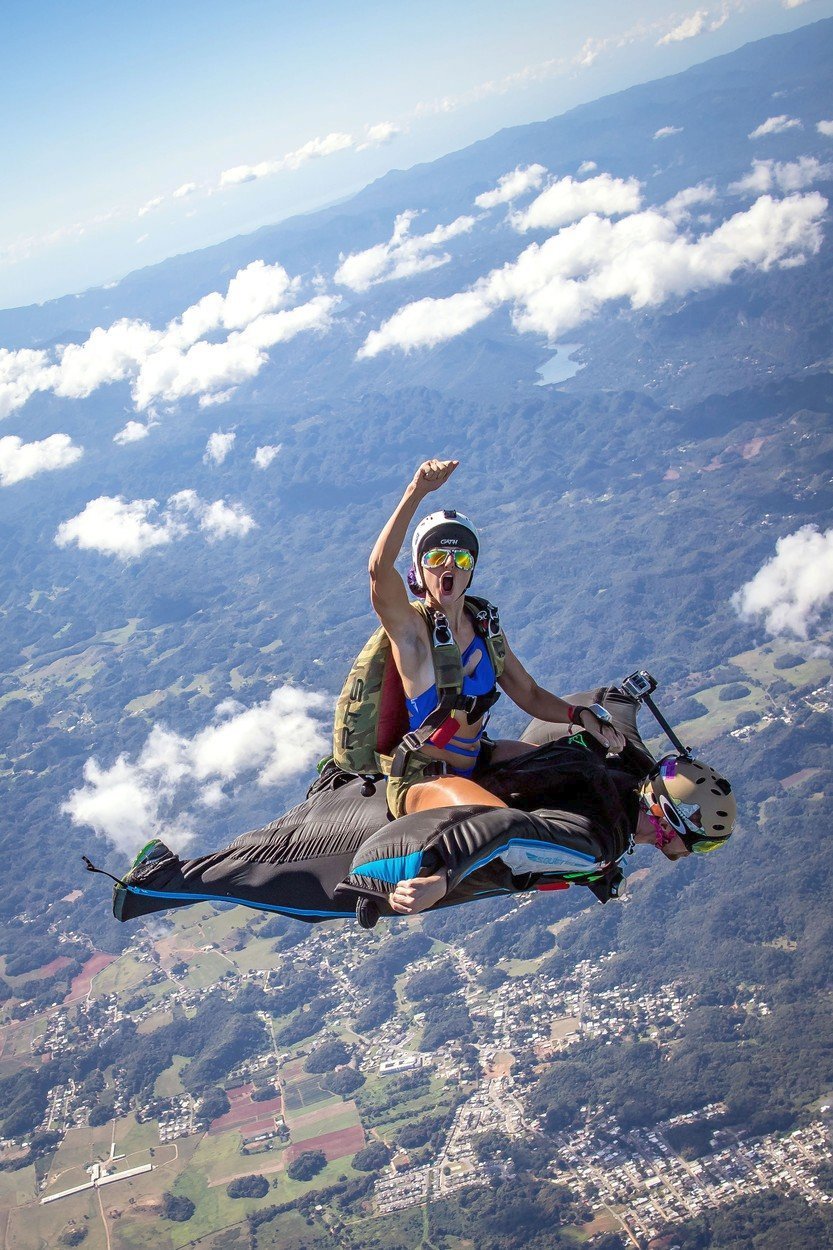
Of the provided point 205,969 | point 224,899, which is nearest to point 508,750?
point 224,899

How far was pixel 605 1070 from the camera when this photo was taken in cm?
8788

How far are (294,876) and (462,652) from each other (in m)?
2.42

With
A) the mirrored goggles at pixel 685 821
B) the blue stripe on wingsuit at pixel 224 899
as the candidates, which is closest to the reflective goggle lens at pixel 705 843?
the mirrored goggles at pixel 685 821

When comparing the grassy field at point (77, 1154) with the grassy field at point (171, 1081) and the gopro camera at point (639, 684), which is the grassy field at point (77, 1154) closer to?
the grassy field at point (171, 1081)

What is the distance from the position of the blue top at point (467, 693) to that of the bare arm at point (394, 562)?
46 centimetres

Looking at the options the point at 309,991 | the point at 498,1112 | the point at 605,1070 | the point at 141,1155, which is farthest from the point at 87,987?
the point at 605,1070

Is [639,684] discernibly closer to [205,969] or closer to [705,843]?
[705,843]

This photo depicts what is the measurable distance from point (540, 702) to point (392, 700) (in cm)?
139

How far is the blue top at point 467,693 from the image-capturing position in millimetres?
7691

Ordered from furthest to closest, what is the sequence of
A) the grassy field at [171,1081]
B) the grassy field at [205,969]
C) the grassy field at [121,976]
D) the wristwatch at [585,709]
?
1. the grassy field at [121,976]
2. the grassy field at [205,969]
3. the grassy field at [171,1081]
4. the wristwatch at [585,709]

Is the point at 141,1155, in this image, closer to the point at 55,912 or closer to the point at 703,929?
the point at 703,929

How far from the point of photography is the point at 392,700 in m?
7.99

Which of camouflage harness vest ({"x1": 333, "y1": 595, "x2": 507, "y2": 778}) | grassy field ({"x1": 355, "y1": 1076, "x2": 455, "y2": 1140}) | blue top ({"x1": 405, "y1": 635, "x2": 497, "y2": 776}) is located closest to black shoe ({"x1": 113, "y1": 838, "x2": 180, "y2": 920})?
camouflage harness vest ({"x1": 333, "y1": 595, "x2": 507, "y2": 778})

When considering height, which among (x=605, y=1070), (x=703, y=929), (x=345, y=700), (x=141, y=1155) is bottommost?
(x=703, y=929)
